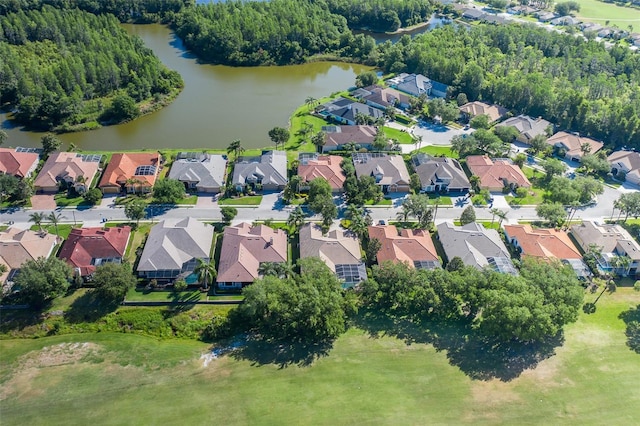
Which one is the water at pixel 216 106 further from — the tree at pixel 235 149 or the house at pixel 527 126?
the house at pixel 527 126

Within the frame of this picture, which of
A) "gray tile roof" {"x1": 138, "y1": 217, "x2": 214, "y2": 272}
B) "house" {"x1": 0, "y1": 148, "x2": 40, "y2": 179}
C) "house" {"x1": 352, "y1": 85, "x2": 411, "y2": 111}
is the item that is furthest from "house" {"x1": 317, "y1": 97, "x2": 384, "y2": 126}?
"house" {"x1": 0, "y1": 148, "x2": 40, "y2": 179}

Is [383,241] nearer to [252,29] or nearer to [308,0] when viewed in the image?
[252,29]

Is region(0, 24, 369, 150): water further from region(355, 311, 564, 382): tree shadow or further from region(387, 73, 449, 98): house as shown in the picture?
region(355, 311, 564, 382): tree shadow

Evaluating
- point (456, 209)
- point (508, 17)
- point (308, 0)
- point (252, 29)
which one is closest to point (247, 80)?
point (252, 29)

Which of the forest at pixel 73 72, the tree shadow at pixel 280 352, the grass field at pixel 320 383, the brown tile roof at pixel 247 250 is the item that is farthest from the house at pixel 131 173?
the tree shadow at pixel 280 352

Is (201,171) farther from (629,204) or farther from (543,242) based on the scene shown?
(629,204)

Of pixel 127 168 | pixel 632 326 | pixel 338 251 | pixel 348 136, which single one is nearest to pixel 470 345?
pixel 338 251
